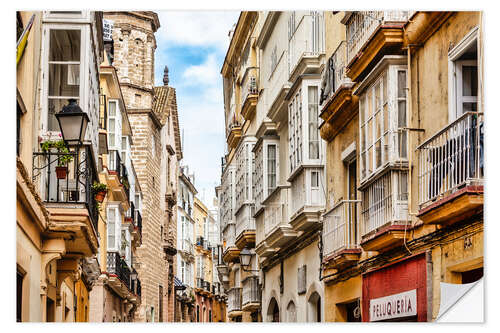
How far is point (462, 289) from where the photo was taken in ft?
27.0

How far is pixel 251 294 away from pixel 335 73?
7513mm

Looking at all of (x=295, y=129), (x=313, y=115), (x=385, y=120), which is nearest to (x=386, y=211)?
(x=385, y=120)

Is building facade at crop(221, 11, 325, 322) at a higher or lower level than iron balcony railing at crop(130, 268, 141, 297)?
higher

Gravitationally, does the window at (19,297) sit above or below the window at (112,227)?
below

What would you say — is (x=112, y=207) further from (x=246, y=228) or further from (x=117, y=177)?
(x=246, y=228)

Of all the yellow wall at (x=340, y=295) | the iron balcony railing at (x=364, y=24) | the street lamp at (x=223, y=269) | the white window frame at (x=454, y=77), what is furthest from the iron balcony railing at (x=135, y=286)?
the white window frame at (x=454, y=77)

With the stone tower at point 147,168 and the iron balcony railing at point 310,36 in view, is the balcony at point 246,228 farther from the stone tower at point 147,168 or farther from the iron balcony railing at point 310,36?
the iron balcony railing at point 310,36

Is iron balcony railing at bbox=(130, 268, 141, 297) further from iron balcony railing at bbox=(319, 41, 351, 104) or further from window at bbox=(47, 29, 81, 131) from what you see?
iron balcony railing at bbox=(319, 41, 351, 104)

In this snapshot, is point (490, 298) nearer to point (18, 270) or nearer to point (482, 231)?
point (482, 231)

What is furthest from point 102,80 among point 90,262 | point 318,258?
point 318,258

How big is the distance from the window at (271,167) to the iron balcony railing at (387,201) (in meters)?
5.64

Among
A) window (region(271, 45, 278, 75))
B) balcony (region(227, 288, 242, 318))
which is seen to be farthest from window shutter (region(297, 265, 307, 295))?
balcony (region(227, 288, 242, 318))

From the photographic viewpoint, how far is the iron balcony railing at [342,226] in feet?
35.9

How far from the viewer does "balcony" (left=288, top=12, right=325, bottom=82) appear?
43.1 ft
